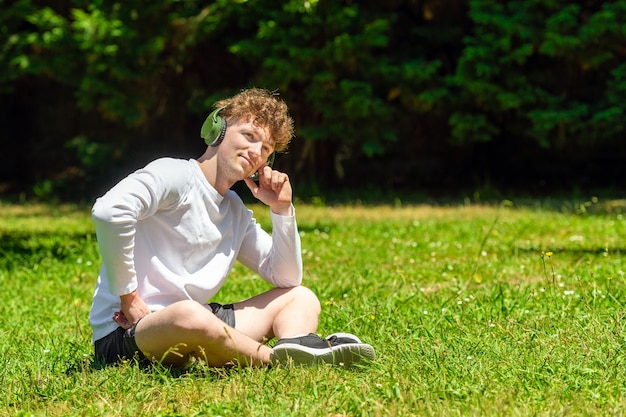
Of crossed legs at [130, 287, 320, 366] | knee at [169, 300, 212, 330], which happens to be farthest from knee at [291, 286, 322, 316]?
knee at [169, 300, 212, 330]

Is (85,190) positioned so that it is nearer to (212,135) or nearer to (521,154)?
(521,154)

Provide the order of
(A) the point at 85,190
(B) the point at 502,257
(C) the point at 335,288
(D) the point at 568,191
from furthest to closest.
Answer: (A) the point at 85,190 → (D) the point at 568,191 → (B) the point at 502,257 → (C) the point at 335,288

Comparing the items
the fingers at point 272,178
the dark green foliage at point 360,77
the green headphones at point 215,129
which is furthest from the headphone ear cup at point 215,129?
the dark green foliage at point 360,77

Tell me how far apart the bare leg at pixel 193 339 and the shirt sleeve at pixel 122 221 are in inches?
7.5

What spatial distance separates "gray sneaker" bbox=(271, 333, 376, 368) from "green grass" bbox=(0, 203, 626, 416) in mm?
55

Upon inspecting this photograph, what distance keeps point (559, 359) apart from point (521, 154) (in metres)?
13.8

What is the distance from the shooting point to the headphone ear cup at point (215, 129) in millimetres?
4039

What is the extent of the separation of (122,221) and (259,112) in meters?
0.84

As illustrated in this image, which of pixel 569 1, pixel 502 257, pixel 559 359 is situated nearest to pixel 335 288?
pixel 502 257

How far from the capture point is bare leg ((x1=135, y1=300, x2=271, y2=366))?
3.65 metres

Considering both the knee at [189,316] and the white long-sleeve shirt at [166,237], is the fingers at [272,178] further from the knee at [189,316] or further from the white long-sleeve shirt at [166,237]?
the knee at [189,316]

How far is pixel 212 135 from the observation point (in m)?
4.06

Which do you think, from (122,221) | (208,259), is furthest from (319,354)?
(122,221)

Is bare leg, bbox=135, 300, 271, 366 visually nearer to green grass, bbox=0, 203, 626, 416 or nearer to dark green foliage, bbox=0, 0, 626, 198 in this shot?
green grass, bbox=0, 203, 626, 416
